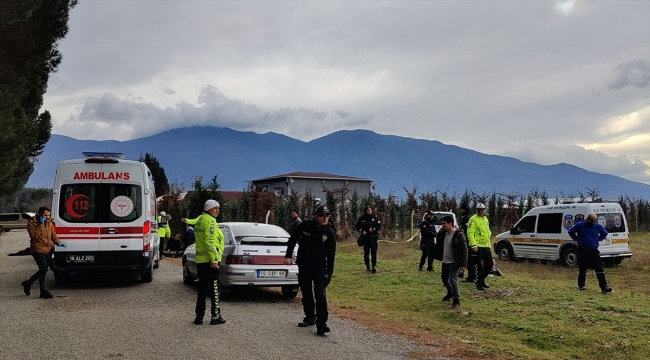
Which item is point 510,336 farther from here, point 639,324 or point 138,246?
point 138,246

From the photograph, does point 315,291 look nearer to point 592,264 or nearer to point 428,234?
point 592,264

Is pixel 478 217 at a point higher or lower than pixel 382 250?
higher

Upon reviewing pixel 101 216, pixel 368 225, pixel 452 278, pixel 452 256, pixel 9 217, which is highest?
pixel 101 216

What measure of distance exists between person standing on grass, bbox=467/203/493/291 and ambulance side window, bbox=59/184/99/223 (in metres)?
8.41

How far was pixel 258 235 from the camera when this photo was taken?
1081cm

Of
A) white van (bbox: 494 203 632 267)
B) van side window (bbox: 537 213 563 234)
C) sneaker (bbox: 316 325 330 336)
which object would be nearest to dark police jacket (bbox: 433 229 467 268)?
sneaker (bbox: 316 325 330 336)

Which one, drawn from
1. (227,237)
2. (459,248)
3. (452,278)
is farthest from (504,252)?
(227,237)

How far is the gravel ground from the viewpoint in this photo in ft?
21.6

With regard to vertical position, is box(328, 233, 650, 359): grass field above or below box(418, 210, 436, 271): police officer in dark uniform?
below

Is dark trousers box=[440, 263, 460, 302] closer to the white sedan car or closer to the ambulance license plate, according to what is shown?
the white sedan car

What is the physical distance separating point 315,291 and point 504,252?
45.5ft

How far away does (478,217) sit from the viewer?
12414 millimetres

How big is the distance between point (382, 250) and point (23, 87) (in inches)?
626

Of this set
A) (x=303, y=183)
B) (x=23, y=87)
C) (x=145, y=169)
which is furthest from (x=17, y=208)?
(x=145, y=169)
